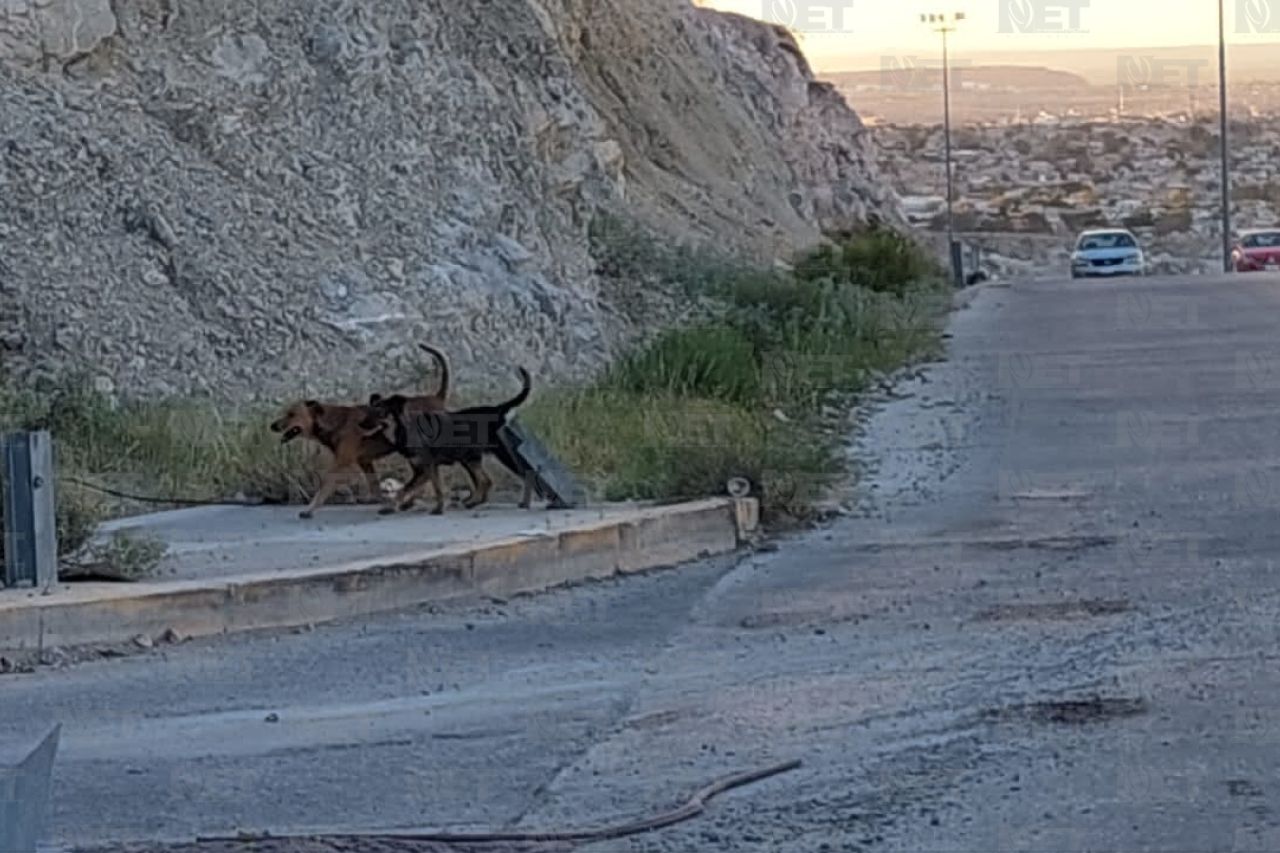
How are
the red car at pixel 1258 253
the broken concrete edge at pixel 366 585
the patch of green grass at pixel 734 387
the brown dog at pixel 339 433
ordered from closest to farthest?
the broken concrete edge at pixel 366 585 → the brown dog at pixel 339 433 → the patch of green grass at pixel 734 387 → the red car at pixel 1258 253

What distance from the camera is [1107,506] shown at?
47.0 feet

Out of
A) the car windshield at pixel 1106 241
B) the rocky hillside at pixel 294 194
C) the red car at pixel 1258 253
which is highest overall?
the rocky hillside at pixel 294 194

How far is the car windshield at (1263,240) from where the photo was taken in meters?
58.1

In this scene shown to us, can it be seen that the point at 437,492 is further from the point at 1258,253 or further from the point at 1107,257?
the point at 1258,253

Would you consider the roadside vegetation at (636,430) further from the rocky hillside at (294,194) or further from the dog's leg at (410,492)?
the rocky hillside at (294,194)

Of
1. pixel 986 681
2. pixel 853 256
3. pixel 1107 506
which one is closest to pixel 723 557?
pixel 1107 506

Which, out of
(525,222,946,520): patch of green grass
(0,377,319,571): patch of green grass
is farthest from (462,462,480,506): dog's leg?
(0,377,319,571): patch of green grass

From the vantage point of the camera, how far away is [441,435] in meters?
13.1

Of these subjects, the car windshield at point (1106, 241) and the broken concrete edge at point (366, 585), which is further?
the car windshield at point (1106, 241)

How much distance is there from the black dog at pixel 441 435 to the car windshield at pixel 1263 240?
4728 centimetres

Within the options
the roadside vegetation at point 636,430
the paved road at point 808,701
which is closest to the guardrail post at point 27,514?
the roadside vegetation at point 636,430

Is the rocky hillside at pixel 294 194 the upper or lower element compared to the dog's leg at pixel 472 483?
upper

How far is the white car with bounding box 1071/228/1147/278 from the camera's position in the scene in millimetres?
57125

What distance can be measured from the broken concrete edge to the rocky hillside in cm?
683
